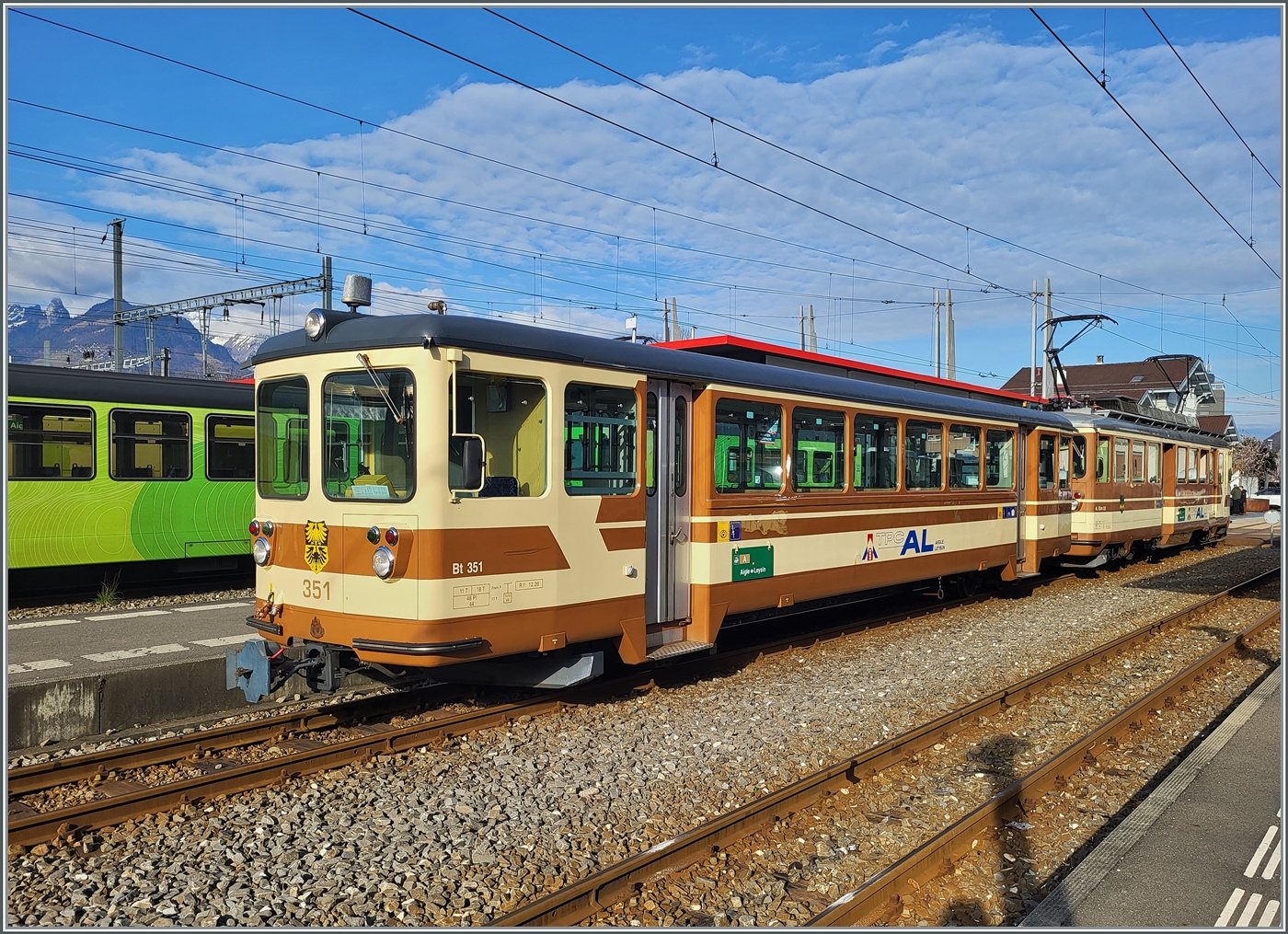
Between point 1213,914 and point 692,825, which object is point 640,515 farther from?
point 1213,914

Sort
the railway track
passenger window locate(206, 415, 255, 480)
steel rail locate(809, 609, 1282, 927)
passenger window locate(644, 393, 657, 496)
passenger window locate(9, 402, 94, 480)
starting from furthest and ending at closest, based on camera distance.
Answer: passenger window locate(206, 415, 255, 480) < passenger window locate(9, 402, 94, 480) < passenger window locate(644, 393, 657, 496) < the railway track < steel rail locate(809, 609, 1282, 927)

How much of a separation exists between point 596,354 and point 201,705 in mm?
4226

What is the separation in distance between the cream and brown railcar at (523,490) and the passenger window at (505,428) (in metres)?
0.02

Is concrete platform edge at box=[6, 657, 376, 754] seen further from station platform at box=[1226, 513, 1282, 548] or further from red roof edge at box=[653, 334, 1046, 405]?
station platform at box=[1226, 513, 1282, 548]

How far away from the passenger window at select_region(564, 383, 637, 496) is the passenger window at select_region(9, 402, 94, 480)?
852 cm

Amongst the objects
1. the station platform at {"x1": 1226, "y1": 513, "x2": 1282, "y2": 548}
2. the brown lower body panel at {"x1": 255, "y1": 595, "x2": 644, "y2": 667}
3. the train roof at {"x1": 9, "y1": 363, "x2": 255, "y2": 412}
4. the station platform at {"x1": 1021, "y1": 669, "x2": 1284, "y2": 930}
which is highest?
the train roof at {"x1": 9, "y1": 363, "x2": 255, "y2": 412}

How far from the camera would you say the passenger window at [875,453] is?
10430 mm

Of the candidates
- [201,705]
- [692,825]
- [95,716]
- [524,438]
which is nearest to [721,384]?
[524,438]

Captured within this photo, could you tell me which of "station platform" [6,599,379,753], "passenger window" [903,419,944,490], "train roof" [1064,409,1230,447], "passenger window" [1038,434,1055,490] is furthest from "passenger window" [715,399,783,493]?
"train roof" [1064,409,1230,447]

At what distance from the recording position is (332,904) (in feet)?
14.1

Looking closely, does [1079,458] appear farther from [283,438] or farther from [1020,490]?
[283,438]

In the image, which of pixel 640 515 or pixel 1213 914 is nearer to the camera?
pixel 1213 914

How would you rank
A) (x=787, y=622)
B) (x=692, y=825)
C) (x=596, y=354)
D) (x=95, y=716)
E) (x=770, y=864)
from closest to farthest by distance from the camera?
(x=770, y=864), (x=692, y=825), (x=95, y=716), (x=596, y=354), (x=787, y=622)

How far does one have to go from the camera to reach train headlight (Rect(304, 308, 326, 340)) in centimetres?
686
